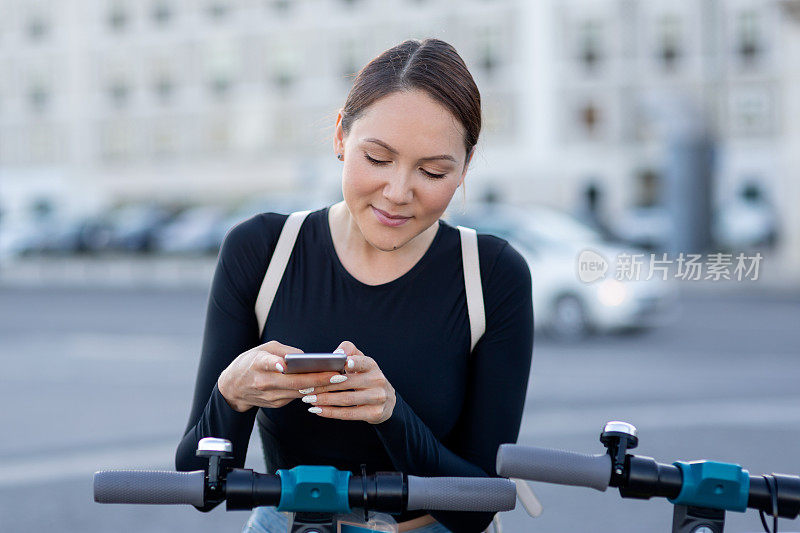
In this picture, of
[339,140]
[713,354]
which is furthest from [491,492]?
[713,354]

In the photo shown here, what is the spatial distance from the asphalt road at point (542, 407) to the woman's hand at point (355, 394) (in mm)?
1043

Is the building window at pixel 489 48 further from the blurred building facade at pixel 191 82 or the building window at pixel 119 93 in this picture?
the building window at pixel 119 93

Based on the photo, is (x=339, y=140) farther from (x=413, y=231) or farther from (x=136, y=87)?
(x=136, y=87)

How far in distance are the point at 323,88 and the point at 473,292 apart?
135 ft

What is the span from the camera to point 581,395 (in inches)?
340

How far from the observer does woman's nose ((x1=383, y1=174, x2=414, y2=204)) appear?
178cm

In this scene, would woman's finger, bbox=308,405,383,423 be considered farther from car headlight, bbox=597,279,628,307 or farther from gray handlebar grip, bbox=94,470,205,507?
car headlight, bbox=597,279,628,307

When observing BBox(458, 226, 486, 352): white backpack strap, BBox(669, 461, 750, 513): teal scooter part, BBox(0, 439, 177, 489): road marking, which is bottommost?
BBox(0, 439, 177, 489): road marking

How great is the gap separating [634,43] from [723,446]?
32594 mm

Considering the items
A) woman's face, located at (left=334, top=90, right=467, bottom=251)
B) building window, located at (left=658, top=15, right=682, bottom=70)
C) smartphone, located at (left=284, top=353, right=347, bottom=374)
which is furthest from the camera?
building window, located at (left=658, top=15, right=682, bottom=70)

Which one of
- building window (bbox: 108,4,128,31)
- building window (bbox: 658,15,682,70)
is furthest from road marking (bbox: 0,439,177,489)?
building window (bbox: 108,4,128,31)

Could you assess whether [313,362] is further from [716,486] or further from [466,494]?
[716,486]

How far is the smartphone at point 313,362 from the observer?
142 cm

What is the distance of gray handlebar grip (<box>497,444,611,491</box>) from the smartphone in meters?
0.28
